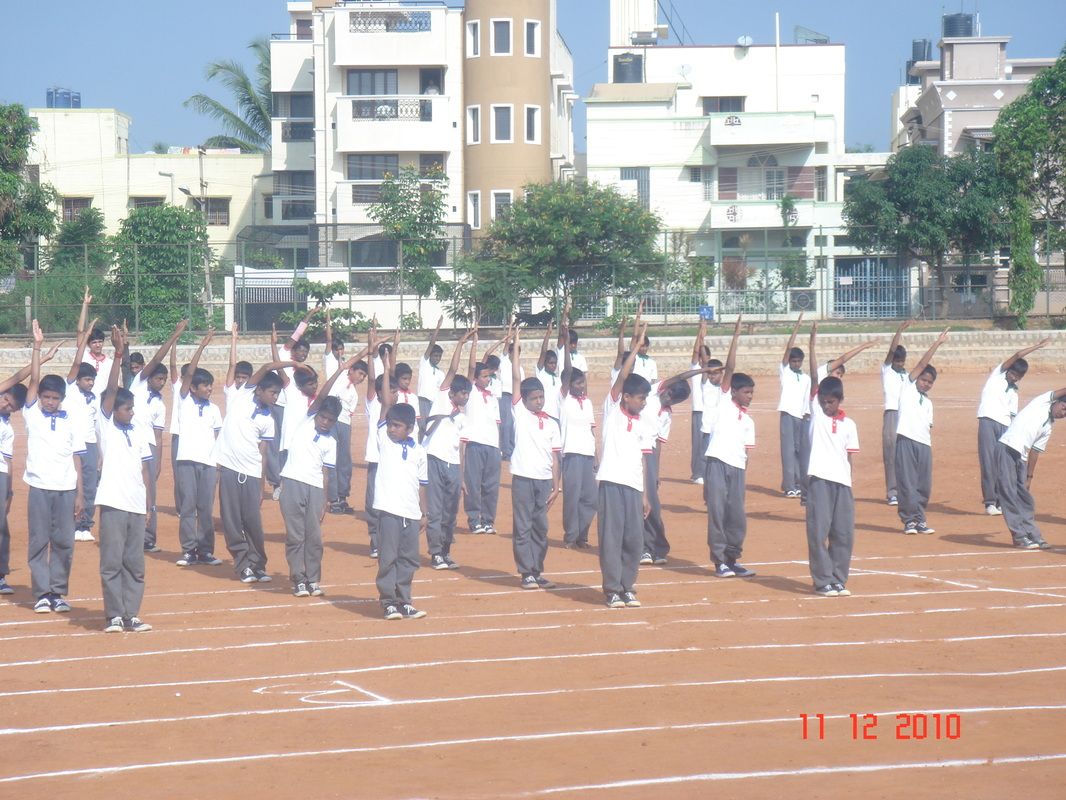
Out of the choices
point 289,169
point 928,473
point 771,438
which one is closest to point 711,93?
point 289,169

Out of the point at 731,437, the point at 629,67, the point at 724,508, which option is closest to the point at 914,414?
the point at 731,437

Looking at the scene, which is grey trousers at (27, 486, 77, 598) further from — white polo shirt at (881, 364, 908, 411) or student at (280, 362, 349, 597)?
white polo shirt at (881, 364, 908, 411)

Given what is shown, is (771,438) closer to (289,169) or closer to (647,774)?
(647,774)

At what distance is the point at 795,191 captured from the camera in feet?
147

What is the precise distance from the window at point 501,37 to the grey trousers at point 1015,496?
3259 centimetres

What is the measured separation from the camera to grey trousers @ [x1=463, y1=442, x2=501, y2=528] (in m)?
13.8

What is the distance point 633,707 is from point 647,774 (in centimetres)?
115

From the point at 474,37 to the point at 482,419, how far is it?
31893 mm

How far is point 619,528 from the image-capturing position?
10.3 metres

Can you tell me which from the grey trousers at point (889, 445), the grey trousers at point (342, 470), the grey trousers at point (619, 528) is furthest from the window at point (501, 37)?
the grey trousers at point (619, 528)

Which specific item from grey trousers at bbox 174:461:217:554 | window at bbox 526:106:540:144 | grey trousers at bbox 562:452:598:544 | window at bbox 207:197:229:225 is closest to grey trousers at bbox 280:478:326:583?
grey trousers at bbox 174:461:217:554

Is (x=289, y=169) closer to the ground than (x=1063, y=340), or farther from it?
farther from it
